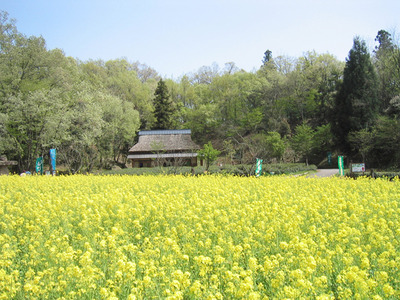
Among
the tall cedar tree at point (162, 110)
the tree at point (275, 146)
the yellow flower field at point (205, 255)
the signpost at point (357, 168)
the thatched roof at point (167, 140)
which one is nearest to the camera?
the yellow flower field at point (205, 255)

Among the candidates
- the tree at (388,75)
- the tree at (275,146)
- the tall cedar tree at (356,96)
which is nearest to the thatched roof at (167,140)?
the tree at (275,146)

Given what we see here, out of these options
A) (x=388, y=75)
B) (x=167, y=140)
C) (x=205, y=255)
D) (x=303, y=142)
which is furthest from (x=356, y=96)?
(x=205, y=255)

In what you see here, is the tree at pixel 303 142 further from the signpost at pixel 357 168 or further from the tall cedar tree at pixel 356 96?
the signpost at pixel 357 168

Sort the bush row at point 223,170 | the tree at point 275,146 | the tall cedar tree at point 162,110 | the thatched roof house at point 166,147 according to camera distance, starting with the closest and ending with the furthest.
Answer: the bush row at point 223,170 < the tree at point 275,146 < the thatched roof house at point 166,147 < the tall cedar tree at point 162,110

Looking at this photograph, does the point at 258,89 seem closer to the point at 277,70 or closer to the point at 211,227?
the point at 277,70

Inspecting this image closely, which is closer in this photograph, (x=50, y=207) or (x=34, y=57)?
(x=50, y=207)

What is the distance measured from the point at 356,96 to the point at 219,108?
63.8 feet

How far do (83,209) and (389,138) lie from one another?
27.0 m

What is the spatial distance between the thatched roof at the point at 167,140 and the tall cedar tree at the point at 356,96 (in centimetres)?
1579

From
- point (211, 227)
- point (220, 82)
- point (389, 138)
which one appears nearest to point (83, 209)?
point (211, 227)

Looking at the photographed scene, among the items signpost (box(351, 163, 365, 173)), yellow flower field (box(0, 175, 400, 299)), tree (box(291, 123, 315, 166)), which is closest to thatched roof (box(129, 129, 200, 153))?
tree (box(291, 123, 315, 166))

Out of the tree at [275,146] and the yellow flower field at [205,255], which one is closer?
the yellow flower field at [205,255]

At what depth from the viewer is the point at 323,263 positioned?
11.3 feet

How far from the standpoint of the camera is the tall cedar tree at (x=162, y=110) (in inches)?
1754
